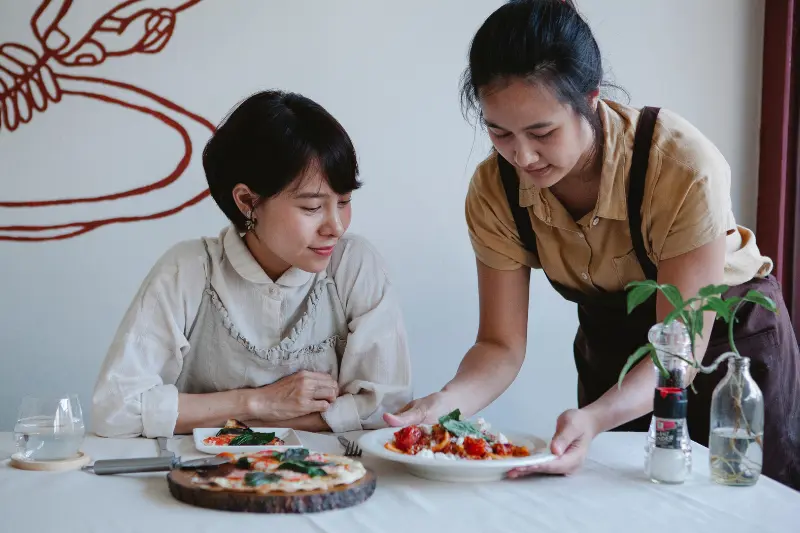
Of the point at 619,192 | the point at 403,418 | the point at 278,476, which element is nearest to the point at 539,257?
the point at 619,192

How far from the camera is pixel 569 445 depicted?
1.29 m

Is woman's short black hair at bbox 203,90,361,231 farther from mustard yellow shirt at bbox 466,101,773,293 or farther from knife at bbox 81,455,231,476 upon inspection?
knife at bbox 81,455,231,476

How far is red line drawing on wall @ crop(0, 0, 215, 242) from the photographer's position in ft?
7.82

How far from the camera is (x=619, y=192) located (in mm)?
1560

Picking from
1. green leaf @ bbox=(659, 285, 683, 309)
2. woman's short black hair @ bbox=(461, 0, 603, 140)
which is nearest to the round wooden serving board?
green leaf @ bbox=(659, 285, 683, 309)

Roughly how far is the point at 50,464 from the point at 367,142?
58.5 inches

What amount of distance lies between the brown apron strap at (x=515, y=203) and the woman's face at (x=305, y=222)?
33 centimetres

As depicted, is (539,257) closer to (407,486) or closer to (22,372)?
(407,486)

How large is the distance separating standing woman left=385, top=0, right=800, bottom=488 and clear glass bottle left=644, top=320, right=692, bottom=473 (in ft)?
0.49

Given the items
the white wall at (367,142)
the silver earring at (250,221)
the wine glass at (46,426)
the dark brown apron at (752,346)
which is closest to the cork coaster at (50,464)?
the wine glass at (46,426)

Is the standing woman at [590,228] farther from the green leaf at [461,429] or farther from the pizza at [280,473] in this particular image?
the pizza at [280,473]

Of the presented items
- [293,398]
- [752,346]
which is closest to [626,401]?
[752,346]

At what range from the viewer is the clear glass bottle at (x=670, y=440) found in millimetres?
1202

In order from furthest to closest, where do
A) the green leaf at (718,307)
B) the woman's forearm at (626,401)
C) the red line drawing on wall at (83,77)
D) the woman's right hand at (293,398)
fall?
the red line drawing on wall at (83,77)
the woman's right hand at (293,398)
the woman's forearm at (626,401)
the green leaf at (718,307)
